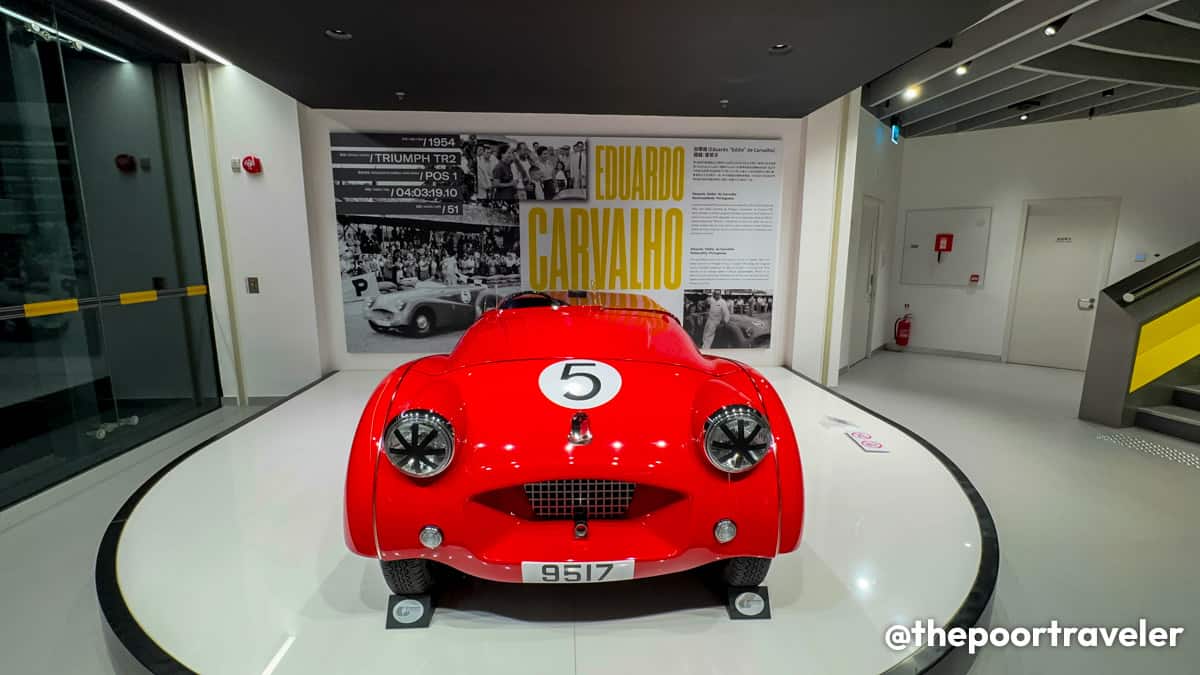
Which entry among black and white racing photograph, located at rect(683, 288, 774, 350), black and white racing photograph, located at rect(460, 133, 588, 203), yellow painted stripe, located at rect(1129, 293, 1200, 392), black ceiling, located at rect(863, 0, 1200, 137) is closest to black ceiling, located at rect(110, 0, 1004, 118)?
black and white racing photograph, located at rect(460, 133, 588, 203)

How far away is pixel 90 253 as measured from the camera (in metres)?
3.61

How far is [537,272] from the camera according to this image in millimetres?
4996

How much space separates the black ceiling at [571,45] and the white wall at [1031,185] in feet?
12.9

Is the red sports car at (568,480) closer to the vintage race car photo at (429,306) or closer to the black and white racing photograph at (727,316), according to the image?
the vintage race car photo at (429,306)

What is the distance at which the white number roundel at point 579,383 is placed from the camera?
1.66 metres

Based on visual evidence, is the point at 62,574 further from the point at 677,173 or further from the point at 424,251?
the point at 677,173

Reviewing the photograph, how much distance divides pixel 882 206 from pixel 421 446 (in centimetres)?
693

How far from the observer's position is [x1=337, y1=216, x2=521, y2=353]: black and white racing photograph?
486cm

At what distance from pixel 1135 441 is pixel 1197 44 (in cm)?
349

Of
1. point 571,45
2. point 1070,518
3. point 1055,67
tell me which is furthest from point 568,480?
point 1055,67

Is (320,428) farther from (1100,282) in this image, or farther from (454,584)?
(1100,282)

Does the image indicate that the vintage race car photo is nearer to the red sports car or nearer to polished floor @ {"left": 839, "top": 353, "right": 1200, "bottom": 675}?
Result: the red sports car

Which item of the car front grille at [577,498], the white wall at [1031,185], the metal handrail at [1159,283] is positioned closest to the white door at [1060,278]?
the white wall at [1031,185]

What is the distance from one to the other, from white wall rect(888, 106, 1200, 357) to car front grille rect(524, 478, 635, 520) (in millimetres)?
7459
